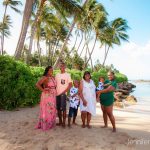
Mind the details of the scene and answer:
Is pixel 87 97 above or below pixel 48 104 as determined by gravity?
above

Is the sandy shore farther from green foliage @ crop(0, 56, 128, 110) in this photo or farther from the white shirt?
green foliage @ crop(0, 56, 128, 110)

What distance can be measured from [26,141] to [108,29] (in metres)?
37.7

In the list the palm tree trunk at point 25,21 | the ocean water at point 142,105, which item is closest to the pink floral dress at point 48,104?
the ocean water at point 142,105

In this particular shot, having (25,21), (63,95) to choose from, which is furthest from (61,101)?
(25,21)

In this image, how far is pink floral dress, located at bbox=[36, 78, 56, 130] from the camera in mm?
6949

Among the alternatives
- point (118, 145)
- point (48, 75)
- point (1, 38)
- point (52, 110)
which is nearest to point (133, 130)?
point (118, 145)

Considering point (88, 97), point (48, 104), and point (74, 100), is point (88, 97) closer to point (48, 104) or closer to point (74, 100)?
point (74, 100)

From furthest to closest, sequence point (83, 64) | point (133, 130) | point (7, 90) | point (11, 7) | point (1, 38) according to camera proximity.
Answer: point (1, 38)
point (83, 64)
point (11, 7)
point (7, 90)
point (133, 130)

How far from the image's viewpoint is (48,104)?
22.9 ft

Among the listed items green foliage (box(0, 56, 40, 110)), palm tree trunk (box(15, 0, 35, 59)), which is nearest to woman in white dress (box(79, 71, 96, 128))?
green foliage (box(0, 56, 40, 110))

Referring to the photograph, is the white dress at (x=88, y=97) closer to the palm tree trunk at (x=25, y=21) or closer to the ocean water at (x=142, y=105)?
the ocean water at (x=142, y=105)

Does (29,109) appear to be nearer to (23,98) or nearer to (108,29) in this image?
(23,98)

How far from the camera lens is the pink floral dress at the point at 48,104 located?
695cm

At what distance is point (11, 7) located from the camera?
40906 mm
